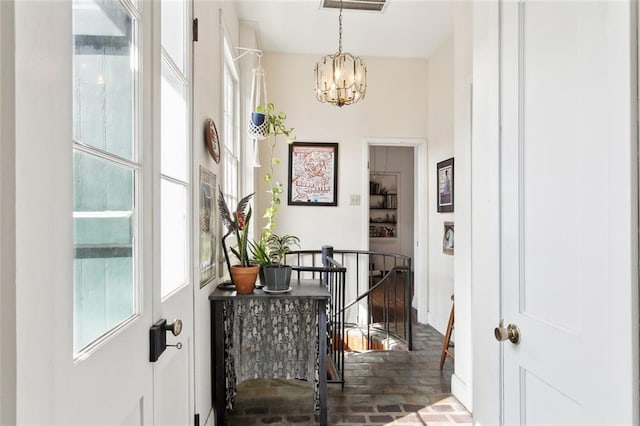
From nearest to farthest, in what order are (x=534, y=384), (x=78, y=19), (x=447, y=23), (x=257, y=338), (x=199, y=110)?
(x=78, y=19)
(x=534, y=384)
(x=199, y=110)
(x=257, y=338)
(x=447, y=23)

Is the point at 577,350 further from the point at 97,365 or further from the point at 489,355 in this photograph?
the point at 97,365

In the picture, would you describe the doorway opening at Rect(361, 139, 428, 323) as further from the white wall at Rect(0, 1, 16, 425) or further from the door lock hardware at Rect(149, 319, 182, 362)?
the white wall at Rect(0, 1, 16, 425)

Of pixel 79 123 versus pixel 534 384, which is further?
pixel 534 384

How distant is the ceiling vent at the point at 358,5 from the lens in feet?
9.89

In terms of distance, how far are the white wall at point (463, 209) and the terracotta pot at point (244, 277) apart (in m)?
1.44

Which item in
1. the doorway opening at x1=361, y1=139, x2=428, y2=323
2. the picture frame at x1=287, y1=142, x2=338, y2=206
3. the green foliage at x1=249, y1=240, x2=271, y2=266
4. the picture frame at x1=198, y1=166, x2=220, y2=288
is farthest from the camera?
the doorway opening at x1=361, y1=139, x2=428, y2=323

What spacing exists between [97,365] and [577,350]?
1.12m

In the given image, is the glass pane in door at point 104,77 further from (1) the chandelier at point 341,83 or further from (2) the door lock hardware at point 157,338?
(1) the chandelier at point 341,83

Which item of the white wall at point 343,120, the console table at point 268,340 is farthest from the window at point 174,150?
the white wall at point 343,120

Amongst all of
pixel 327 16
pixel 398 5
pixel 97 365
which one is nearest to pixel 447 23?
pixel 398 5

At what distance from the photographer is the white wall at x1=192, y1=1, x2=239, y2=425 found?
1.64 metres

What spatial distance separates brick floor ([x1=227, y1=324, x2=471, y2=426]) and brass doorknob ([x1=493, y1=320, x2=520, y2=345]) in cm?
135

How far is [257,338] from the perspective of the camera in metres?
2.17

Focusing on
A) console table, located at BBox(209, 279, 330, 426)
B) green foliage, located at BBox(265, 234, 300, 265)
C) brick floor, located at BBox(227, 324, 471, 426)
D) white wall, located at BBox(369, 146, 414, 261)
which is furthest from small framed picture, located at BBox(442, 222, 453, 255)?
white wall, located at BBox(369, 146, 414, 261)
